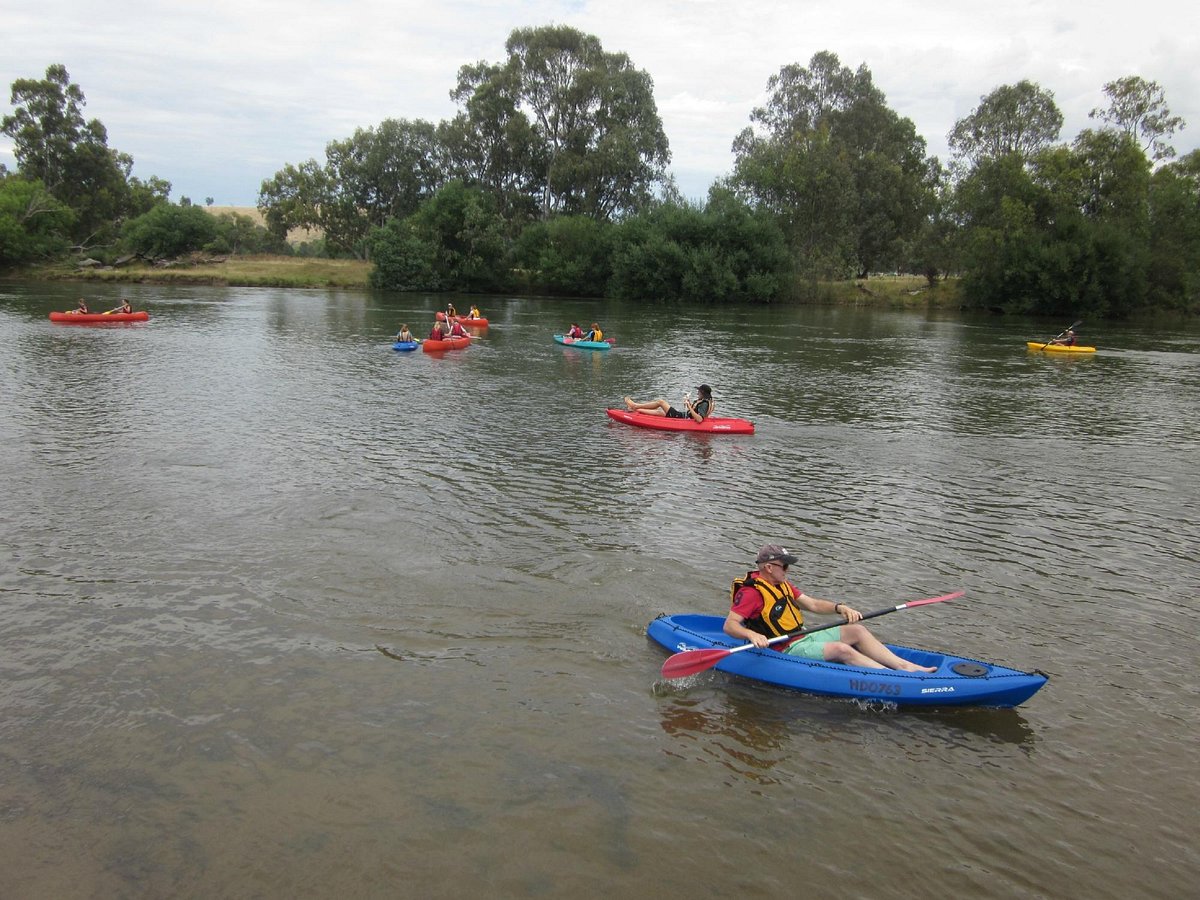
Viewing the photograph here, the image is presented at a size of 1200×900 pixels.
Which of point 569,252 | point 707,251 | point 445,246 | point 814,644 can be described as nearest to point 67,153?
point 445,246

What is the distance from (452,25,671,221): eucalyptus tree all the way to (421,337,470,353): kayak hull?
35748 millimetres

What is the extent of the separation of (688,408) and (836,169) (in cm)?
5301

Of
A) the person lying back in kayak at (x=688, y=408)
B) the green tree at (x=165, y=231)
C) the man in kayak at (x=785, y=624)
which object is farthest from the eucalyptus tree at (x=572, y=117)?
the man in kayak at (x=785, y=624)

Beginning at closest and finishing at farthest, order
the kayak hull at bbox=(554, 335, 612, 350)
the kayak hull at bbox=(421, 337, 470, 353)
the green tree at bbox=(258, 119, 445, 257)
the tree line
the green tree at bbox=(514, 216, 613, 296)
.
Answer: the kayak hull at bbox=(421, 337, 470, 353)
the kayak hull at bbox=(554, 335, 612, 350)
the tree line
the green tree at bbox=(514, 216, 613, 296)
the green tree at bbox=(258, 119, 445, 257)

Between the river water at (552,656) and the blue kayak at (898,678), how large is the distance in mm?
212

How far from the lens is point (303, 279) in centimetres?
7212

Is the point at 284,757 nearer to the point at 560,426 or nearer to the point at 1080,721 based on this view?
the point at 1080,721

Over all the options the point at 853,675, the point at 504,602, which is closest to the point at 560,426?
the point at 504,602

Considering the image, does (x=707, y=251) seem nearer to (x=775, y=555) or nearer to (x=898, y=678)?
(x=775, y=555)

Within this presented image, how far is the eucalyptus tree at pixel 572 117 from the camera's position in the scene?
63656mm

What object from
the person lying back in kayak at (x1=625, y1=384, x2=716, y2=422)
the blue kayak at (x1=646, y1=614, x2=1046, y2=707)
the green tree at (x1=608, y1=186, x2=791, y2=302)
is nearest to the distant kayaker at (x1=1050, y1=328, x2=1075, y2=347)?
the person lying back in kayak at (x1=625, y1=384, x2=716, y2=422)

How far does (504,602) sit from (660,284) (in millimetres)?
56243

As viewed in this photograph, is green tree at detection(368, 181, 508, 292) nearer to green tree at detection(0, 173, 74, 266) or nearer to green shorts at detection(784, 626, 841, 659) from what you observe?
green tree at detection(0, 173, 74, 266)

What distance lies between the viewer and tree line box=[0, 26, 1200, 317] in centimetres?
5891
